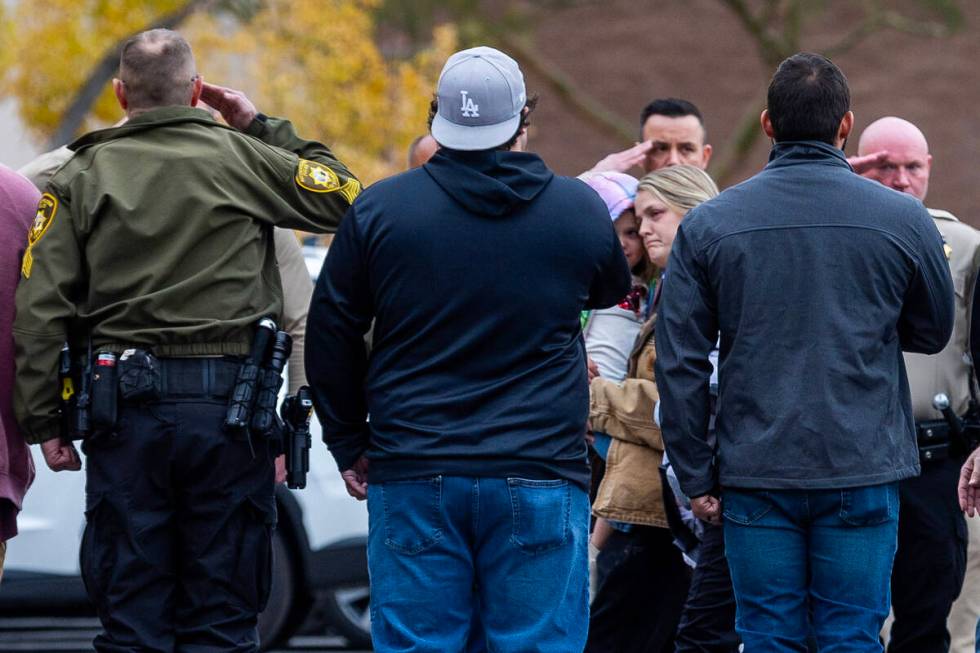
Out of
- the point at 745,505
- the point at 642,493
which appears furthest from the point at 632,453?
the point at 745,505

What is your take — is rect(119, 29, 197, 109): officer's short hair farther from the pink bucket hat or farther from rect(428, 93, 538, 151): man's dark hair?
the pink bucket hat

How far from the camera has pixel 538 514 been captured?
13.5 ft

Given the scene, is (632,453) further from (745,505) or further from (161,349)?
(161,349)

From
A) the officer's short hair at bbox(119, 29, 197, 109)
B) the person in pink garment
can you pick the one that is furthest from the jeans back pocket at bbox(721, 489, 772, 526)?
the person in pink garment

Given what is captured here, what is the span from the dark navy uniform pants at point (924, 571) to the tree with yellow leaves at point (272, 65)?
516 inches

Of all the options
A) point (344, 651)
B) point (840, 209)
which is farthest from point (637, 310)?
point (344, 651)

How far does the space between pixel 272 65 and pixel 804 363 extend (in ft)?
51.3

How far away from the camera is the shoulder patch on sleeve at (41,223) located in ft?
15.2

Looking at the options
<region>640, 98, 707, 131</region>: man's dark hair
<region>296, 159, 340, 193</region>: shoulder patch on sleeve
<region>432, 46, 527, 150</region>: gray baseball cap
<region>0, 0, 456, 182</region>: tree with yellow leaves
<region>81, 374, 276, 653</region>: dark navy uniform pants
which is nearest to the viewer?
<region>432, 46, 527, 150</region>: gray baseball cap

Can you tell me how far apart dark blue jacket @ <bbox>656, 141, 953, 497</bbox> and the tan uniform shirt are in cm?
105

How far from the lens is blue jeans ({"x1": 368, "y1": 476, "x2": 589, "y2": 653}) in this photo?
410 cm

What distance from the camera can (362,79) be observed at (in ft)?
63.2

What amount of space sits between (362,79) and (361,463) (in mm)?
15306

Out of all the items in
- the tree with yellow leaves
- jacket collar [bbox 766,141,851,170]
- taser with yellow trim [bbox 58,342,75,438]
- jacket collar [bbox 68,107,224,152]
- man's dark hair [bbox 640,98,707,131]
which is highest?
the tree with yellow leaves
